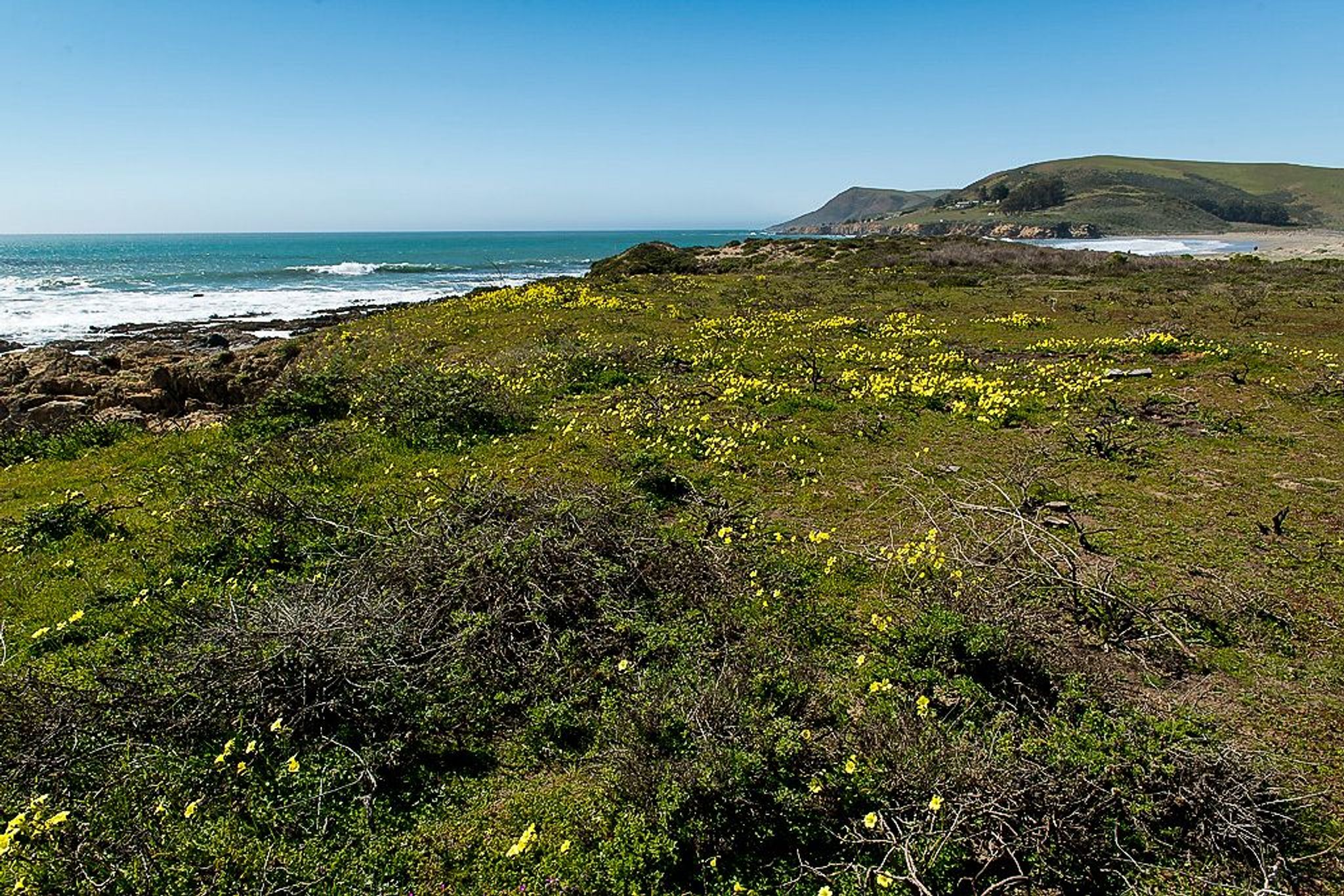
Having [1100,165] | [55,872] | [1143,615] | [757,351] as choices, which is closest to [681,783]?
[55,872]

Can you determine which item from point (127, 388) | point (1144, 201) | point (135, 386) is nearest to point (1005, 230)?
point (1144, 201)

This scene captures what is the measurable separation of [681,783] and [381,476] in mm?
6524

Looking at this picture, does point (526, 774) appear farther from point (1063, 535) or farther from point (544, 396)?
point (544, 396)

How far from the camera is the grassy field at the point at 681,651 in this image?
3414mm

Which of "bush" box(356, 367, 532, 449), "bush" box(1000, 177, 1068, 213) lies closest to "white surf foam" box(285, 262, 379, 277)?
"bush" box(356, 367, 532, 449)

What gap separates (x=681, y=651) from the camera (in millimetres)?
4770

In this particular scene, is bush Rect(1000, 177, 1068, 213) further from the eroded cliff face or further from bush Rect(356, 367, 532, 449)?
bush Rect(356, 367, 532, 449)

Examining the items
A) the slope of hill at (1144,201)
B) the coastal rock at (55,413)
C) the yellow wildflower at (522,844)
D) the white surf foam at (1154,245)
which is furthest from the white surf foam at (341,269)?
the slope of hill at (1144,201)

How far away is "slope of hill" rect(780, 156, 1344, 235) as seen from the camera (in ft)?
319

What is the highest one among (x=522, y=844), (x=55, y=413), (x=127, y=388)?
(x=127, y=388)

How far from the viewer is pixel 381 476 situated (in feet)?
28.2

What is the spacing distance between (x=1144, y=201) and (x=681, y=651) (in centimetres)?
13403

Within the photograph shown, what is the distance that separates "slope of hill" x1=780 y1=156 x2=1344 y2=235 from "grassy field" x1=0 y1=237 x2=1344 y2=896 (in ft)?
336

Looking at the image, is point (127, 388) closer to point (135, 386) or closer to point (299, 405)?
point (135, 386)
